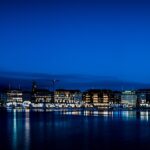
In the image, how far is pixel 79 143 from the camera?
31469mm

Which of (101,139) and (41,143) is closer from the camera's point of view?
(41,143)

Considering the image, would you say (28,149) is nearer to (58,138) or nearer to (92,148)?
(92,148)

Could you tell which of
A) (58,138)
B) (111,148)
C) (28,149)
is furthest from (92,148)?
(58,138)

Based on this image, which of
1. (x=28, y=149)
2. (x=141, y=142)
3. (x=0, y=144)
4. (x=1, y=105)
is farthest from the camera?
(x=1, y=105)

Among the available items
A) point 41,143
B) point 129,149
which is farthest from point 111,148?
point 41,143

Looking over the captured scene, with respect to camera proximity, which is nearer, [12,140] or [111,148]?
[111,148]

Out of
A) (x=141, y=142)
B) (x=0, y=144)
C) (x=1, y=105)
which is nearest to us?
(x=0, y=144)

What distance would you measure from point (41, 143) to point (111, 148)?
5.68m

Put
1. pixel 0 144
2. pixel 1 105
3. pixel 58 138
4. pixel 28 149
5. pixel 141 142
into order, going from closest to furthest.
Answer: pixel 28 149, pixel 0 144, pixel 141 142, pixel 58 138, pixel 1 105

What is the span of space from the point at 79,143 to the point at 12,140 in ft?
19.0

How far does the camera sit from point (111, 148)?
1141 inches

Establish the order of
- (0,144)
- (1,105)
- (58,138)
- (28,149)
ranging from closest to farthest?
1. (28,149)
2. (0,144)
3. (58,138)
4. (1,105)

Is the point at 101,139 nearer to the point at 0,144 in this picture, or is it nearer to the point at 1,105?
the point at 0,144

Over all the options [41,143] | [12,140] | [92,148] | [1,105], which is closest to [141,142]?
[92,148]
